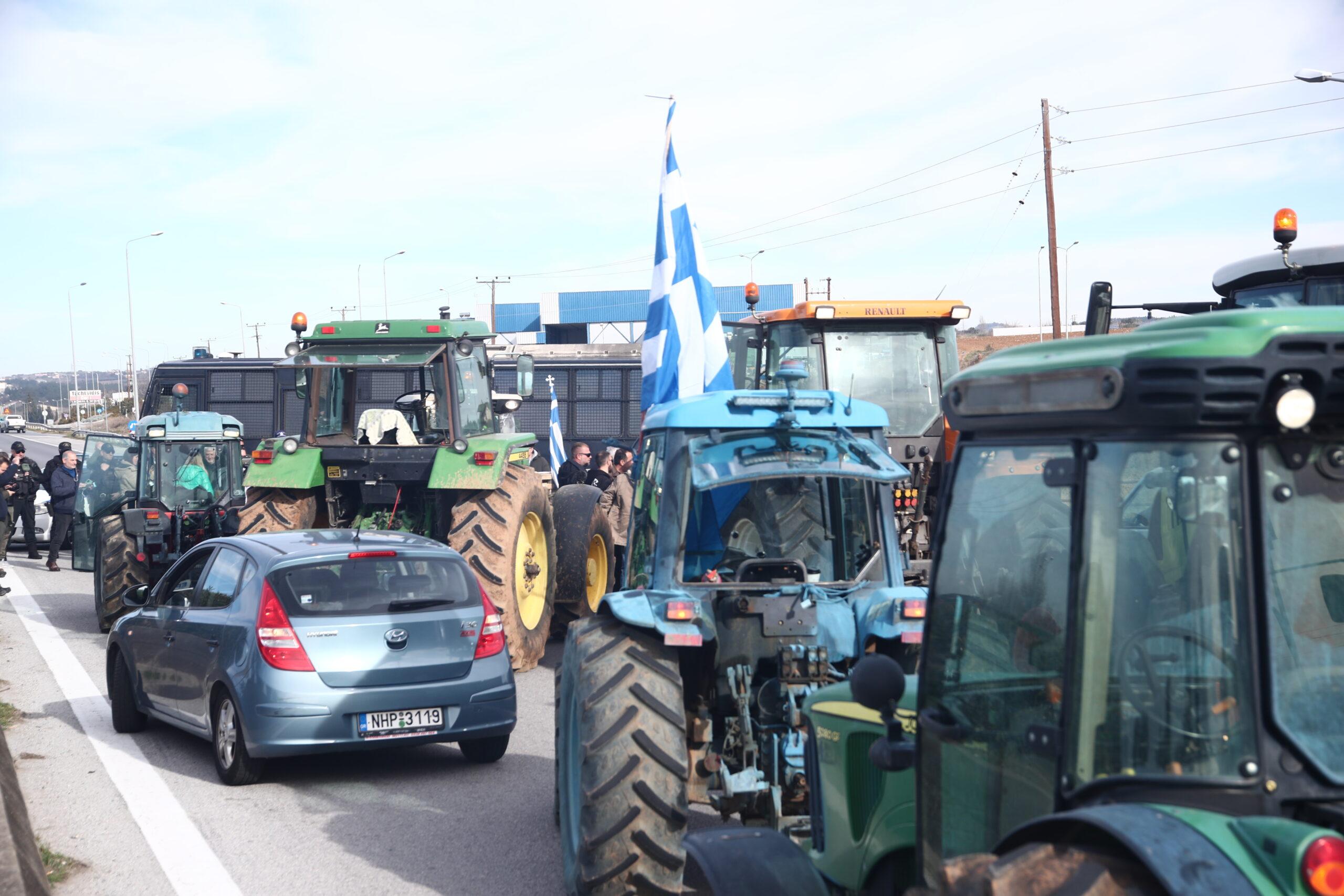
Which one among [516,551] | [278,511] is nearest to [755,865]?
[516,551]

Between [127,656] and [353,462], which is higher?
[353,462]

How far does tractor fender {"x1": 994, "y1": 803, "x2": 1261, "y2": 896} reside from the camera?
2.14 metres

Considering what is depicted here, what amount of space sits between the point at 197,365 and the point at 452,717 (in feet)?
71.3

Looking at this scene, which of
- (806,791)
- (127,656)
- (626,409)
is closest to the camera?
(806,791)

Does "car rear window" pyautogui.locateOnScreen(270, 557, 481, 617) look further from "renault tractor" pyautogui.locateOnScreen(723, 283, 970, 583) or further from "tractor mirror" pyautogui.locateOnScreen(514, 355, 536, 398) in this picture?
"renault tractor" pyautogui.locateOnScreen(723, 283, 970, 583)

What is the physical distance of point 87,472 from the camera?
62.6 feet

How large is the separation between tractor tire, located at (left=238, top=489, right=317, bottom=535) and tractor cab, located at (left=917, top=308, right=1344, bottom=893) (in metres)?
10.1

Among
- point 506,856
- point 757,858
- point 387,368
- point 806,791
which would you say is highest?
point 387,368

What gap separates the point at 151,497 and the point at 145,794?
10271mm

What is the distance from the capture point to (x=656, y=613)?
556 centimetres

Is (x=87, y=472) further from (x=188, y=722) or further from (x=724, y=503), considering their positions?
(x=724, y=503)

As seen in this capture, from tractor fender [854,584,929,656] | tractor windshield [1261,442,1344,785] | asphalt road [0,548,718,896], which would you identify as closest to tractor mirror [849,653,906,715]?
tractor windshield [1261,442,1344,785]

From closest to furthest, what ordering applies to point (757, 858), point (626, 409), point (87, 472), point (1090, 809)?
1. point (1090, 809)
2. point (757, 858)
3. point (87, 472)
4. point (626, 409)

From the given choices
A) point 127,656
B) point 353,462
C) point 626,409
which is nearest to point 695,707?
point 127,656
